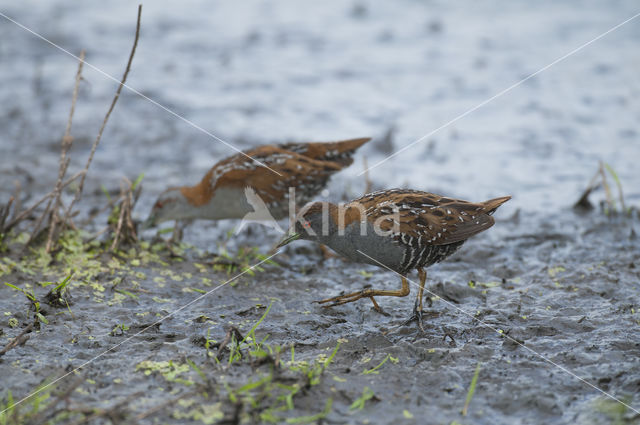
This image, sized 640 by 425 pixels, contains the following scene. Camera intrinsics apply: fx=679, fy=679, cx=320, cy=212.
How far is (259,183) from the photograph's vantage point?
6168mm

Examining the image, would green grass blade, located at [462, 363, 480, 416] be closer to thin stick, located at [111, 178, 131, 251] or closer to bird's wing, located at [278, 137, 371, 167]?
bird's wing, located at [278, 137, 371, 167]

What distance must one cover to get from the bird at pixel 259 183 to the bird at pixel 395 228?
1.30 meters

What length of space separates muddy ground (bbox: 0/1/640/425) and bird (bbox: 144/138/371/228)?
32 centimetres

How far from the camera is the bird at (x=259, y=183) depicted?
243 inches

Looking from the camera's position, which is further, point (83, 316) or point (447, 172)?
point (447, 172)

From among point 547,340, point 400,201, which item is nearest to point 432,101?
point 400,201

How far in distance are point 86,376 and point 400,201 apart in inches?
92.1

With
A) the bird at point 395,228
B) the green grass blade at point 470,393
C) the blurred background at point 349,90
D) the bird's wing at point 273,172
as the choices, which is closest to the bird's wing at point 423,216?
the bird at point 395,228

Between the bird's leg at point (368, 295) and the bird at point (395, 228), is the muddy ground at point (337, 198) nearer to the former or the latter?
the bird's leg at point (368, 295)

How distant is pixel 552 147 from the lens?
819cm

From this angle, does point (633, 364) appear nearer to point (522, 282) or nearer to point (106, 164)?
point (522, 282)

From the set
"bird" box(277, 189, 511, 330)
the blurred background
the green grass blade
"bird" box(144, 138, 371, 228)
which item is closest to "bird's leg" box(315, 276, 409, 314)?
"bird" box(277, 189, 511, 330)

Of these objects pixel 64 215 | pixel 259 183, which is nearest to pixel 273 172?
pixel 259 183

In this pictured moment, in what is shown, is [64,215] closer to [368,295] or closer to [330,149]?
[330,149]
